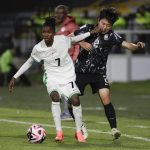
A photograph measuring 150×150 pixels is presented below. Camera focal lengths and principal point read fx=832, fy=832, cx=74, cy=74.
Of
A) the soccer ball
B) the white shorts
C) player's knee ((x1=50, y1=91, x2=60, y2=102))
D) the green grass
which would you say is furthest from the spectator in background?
the soccer ball

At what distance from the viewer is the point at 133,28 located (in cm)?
3512

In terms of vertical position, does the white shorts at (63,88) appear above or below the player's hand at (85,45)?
below

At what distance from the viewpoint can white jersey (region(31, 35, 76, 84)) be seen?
13.5m

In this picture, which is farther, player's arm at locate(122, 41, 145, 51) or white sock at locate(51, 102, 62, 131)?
player's arm at locate(122, 41, 145, 51)

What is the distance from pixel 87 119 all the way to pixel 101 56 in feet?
13.3

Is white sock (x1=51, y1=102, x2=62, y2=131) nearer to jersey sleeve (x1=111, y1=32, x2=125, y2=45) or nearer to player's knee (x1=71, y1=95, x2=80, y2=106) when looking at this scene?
player's knee (x1=71, y1=95, x2=80, y2=106)

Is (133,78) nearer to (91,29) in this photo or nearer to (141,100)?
(141,100)

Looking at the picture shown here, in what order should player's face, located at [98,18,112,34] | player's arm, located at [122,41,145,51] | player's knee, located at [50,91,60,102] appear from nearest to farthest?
player's knee, located at [50,91,60,102]
player's arm, located at [122,41,145,51]
player's face, located at [98,18,112,34]

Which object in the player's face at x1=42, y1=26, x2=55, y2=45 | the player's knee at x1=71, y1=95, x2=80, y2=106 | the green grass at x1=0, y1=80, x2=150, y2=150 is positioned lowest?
the green grass at x1=0, y1=80, x2=150, y2=150

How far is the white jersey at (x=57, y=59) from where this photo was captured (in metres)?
13.5

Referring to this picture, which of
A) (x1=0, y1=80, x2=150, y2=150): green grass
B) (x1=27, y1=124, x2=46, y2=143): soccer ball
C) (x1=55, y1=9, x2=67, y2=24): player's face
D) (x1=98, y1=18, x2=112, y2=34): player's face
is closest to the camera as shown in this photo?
(x1=0, y1=80, x2=150, y2=150): green grass

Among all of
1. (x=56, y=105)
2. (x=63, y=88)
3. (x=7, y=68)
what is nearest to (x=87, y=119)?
(x=63, y=88)

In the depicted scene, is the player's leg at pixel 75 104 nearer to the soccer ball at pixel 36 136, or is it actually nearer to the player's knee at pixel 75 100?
the player's knee at pixel 75 100

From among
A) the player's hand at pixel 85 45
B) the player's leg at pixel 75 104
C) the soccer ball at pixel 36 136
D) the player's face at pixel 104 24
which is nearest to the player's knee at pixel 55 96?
the player's leg at pixel 75 104
